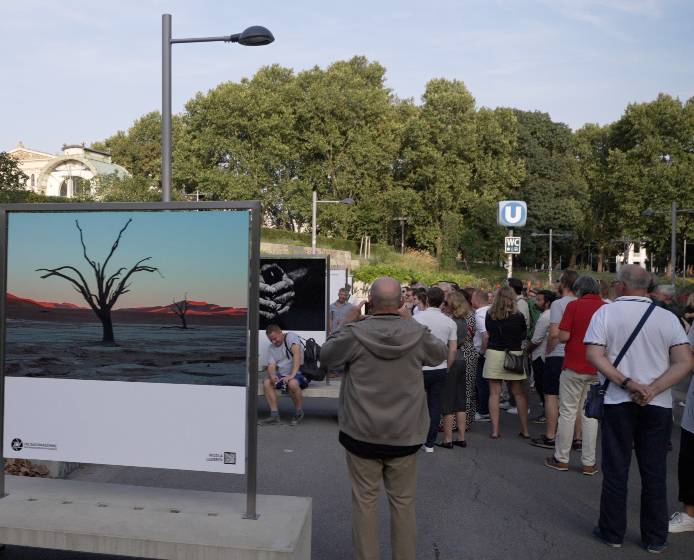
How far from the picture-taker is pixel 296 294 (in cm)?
1165

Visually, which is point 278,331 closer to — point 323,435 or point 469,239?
point 323,435

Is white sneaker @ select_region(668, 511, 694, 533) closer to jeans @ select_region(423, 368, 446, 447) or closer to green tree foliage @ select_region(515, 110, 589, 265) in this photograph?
jeans @ select_region(423, 368, 446, 447)

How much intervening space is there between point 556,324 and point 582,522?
2.81 m

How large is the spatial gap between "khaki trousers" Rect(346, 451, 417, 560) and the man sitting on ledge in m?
5.75

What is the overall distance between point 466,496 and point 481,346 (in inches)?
154

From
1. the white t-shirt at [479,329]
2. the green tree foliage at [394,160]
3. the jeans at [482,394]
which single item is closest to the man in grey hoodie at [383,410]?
the white t-shirt at [479,329]

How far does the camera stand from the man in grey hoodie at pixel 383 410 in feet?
14.0

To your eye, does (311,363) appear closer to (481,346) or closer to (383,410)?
(481,346)

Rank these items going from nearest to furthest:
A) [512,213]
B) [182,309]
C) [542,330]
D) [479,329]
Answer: [182,309] < [542,330] < [479,329] < [512,213]

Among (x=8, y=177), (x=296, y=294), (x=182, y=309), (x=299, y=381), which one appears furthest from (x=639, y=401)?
(x=8, y=177)

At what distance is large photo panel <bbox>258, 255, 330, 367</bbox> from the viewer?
11.5 m

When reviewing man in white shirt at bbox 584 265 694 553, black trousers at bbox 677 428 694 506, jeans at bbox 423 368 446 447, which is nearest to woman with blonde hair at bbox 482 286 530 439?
jeans at bbox 423 368 446 447

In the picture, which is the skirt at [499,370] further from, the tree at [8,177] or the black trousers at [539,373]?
the tree at [8,177]

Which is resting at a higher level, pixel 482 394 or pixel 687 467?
pixel 687 467
